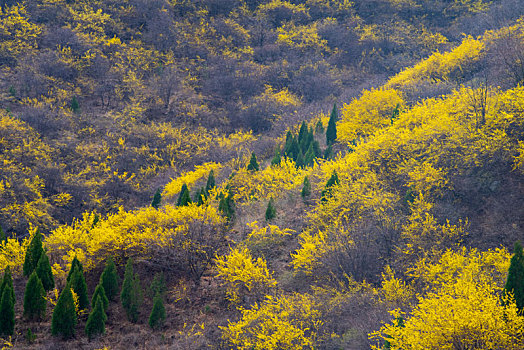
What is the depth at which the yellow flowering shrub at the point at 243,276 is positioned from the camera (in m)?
20.3

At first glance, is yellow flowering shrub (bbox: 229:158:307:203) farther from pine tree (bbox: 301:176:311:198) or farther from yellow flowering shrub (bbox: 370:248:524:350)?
yellow flowering shrub (bbox: 370:248:524:350)

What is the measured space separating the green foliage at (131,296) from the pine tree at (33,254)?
13.7 feet

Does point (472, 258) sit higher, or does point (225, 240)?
point (472, 258)

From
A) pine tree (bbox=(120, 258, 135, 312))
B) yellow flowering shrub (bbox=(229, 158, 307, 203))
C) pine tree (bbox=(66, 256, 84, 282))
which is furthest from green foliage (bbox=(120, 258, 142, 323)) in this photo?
yellow flowering shrub (bbox=(229, 158, 307, 203))

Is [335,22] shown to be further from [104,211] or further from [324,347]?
[324,347]

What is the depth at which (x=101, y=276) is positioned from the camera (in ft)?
69.2

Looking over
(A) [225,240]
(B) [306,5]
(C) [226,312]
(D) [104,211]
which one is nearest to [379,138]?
(A) [225,240]

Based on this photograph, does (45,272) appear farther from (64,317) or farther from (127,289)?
(127,289)

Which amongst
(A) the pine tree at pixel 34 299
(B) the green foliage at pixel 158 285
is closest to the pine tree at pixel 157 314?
(B) the green foliage at pixel 158 285

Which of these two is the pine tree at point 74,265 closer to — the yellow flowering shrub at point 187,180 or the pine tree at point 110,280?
the pine tree at point 110,280

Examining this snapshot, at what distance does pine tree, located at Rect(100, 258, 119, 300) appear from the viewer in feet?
69.7

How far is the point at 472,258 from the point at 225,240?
11.3 meters

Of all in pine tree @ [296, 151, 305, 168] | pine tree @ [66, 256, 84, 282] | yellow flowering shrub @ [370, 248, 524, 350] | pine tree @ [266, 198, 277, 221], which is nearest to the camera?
yellow flowering shrub @ [370, 248, 524, 350]

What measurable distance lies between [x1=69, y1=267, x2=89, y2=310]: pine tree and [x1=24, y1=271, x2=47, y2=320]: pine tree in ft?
3.93
